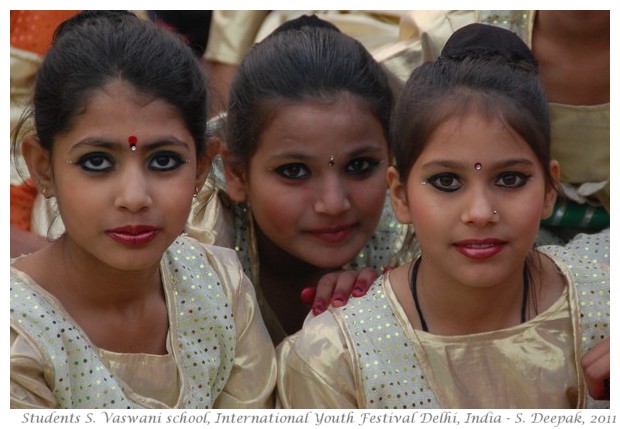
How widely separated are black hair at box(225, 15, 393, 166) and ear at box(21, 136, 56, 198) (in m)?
0.58

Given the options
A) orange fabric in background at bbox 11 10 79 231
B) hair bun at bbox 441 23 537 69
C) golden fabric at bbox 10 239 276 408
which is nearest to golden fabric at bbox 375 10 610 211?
hair bun at bbox 441 23 537 69

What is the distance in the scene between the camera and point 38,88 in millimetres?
2219

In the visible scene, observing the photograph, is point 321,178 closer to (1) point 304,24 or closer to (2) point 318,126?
(2) point 318,126

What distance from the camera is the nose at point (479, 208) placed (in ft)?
6.97

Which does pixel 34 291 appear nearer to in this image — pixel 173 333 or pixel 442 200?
pixel 173 333

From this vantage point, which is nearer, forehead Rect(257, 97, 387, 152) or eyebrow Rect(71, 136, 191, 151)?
eyebrow Rect(71, 136, 191, 151)

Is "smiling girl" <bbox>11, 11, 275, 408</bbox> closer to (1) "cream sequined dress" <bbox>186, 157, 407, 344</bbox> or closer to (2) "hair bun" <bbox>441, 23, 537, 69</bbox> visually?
(1) "cream sequined dress" <bbox>186, 157, 407, 344</bbox>

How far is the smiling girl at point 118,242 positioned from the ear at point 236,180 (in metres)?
0.37

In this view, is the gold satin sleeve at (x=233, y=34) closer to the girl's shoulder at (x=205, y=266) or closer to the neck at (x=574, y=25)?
the neck at (x=574, y=25)

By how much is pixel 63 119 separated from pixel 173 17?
1.59m

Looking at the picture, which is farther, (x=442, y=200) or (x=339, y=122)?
(x=339, y=122)

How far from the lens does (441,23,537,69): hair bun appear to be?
2.35m

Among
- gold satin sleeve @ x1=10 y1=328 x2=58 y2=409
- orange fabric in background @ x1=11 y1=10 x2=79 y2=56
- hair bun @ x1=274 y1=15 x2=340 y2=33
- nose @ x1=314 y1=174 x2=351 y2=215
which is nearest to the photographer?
gold satin sleeve @ x1=10 y1=328 x2=58 y2=409
